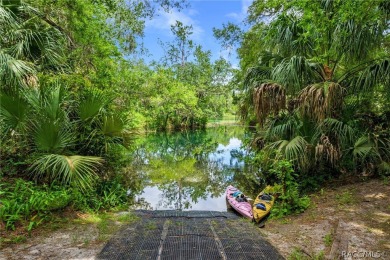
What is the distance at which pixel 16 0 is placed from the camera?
5.79 metres

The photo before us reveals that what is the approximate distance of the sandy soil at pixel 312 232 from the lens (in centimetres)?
338

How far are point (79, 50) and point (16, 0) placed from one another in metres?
1.89

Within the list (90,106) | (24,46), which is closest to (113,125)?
(90,106)

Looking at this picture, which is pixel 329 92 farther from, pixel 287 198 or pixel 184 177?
pixel 184 177

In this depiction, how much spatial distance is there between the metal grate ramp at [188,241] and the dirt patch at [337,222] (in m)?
0.36

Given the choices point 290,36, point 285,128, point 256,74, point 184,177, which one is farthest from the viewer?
point 184,177

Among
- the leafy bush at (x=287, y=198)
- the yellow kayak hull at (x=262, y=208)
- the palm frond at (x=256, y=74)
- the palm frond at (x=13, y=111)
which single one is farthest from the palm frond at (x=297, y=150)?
the palm frond at (x=13, y=111)

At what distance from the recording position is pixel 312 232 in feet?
13.4

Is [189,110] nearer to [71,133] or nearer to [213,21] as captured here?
[213,21]

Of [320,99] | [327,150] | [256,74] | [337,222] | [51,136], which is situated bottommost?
[337,222]

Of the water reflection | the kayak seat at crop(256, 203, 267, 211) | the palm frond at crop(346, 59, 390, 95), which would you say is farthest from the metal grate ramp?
the palm frond at crop(346, 59, 390, 95)

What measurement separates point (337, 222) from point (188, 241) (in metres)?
2.37

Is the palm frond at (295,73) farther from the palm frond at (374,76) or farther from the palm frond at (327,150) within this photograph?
the palm frond at (327,150)

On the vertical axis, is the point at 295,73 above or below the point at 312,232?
above
